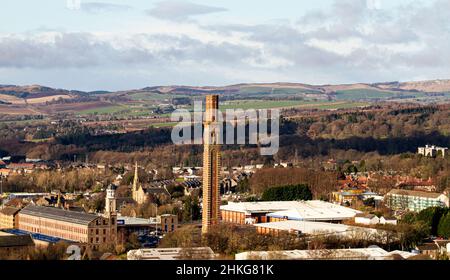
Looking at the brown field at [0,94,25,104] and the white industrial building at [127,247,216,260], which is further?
the brown field at [0,94,25,104]

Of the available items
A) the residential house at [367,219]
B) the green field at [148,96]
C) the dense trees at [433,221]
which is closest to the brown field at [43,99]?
the green field at [148,96]

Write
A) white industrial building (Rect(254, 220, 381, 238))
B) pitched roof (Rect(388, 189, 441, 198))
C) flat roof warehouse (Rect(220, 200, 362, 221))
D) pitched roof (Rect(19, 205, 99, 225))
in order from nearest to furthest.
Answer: white industrial building (Rect(254, 220, 381, 238))
pitched roof (Rect(19, 205, 99, 225))
flat roof warehouse (Rect(220, 200, 362, 221))
pitched roof (Rect(388, 189, 441, 198))

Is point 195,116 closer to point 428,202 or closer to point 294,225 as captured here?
point 428,202

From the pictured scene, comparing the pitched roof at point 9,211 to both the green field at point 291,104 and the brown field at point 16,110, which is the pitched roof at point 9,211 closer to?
the green field at point 291,104

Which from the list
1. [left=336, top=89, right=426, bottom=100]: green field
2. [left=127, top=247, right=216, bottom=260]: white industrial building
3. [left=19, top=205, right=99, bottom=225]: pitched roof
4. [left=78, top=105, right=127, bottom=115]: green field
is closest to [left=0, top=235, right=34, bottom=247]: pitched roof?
[left=19, top=205, right=99, bottom=225]: pitched roof

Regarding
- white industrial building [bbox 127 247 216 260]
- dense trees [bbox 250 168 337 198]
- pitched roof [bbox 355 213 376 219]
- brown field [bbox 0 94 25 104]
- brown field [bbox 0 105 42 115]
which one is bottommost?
brown field [bbox 0 105 42 115]

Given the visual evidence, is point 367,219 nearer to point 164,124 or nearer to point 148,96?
point 164,124

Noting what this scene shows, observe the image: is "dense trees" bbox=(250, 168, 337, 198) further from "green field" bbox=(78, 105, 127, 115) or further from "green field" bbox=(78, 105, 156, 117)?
"green field" bbox=(78, 105, 127, 115)
